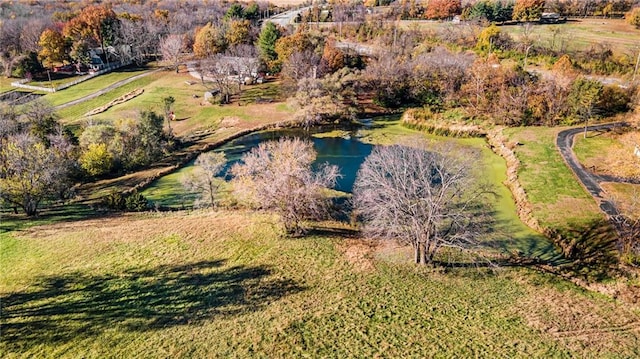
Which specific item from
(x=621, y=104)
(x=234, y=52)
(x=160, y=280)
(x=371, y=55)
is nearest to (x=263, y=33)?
(x=234, y=52)

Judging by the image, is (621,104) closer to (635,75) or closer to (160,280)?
(635,75)

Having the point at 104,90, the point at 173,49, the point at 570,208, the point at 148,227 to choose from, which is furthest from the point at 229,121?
the point at 570,208

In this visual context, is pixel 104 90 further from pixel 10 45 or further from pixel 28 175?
pixel 28 175

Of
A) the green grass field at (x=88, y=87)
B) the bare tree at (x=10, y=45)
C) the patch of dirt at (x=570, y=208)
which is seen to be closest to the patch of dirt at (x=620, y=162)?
the patch of dirt at (x=570, y=208)

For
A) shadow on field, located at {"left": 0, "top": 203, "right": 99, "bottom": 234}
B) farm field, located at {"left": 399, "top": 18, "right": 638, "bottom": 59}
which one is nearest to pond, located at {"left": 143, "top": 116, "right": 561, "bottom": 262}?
shadow on field, located at {"left": 0, "top": 203, "right": 99, "bottom": 234}

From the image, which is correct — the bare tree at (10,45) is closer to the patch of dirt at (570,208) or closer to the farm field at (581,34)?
the farm field at (581,34)

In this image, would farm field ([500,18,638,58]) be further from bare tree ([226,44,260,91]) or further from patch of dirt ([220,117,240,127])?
patch of dirt ([220,117,240,127])
